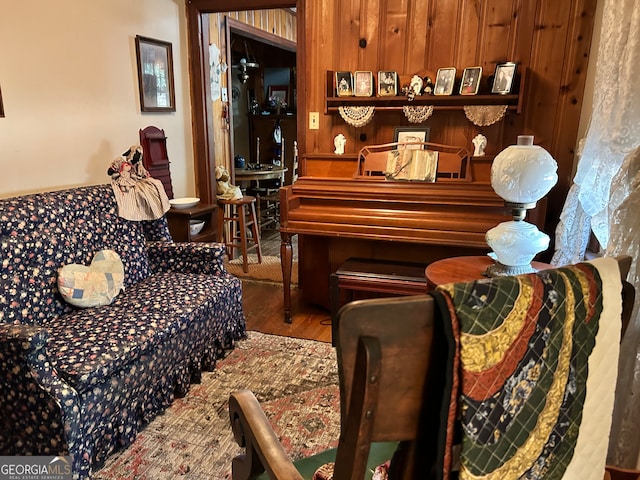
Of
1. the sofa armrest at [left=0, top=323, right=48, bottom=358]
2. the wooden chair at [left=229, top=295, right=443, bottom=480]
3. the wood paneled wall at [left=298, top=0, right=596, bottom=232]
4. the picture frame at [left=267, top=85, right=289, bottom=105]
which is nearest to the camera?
the wooden chair at [left=229, top=295, right=443, bottom=480]

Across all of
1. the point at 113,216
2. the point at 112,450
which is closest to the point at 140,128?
the point at 113,216

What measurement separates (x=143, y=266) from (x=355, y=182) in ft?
4.49

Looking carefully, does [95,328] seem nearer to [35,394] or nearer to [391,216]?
[35,394]

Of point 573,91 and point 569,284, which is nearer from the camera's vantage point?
point 569,284

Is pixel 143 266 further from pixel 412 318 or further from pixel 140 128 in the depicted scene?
pixel 412 318

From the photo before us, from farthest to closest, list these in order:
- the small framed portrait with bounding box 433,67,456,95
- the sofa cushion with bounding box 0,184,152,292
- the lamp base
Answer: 1. the small framed portrait with bounding box 433,67,456,95
2. the sofa cushion with bounding box 0,184,152,292
3. the lamp base

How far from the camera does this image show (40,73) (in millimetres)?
2574

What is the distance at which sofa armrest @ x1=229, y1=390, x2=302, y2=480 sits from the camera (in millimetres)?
932

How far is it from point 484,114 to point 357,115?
2.63ft

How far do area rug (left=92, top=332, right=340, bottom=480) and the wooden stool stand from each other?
146 centimetres

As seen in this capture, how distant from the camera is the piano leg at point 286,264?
9.57ft

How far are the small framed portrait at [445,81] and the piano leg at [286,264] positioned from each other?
1319 mm

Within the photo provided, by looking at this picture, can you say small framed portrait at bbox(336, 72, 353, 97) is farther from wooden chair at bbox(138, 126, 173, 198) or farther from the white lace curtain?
the white lace curtain

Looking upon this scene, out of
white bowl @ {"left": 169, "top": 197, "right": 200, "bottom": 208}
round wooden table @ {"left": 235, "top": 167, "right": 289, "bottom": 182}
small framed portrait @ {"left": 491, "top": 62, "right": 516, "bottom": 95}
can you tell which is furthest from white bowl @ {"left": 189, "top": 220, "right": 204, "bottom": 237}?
small framed portrait @ {"left": 491, "top": 62, "right": 516, "bottom": 95}
